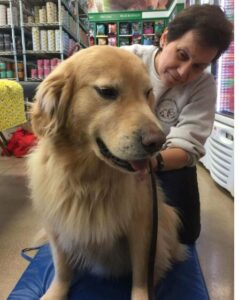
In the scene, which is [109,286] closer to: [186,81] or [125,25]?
[186,81]

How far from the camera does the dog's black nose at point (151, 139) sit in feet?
2.67

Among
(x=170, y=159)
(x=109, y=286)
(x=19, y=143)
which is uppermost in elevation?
(x=170, y=159)

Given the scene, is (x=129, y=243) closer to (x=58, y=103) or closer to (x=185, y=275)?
(x=185, y=275)

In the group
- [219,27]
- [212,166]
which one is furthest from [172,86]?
[212,166]

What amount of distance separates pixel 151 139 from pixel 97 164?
247mm

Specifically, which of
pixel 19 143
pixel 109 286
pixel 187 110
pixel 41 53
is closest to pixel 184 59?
pixel 187 110

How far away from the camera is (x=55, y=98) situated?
0.95 metres

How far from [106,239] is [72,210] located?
148 mm

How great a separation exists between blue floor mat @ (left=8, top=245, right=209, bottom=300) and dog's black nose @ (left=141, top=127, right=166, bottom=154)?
635mm

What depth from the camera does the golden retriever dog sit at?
89 cm

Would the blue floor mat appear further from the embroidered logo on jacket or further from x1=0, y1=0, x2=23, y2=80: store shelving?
x1=0, y1=0, x2=23, y2=80: store shelving

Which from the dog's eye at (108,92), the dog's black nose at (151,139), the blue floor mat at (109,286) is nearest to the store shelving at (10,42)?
the blue floor mat at (109,286)

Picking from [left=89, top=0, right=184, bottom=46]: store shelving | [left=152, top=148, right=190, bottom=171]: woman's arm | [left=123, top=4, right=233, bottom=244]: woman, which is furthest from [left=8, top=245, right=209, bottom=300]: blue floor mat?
[left=89, top=0, right=184, bottom=46]: store shelving

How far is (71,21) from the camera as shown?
5.66 m
